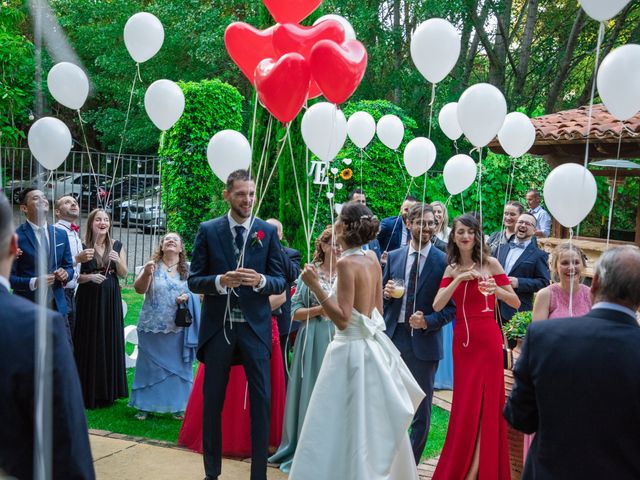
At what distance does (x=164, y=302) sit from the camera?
6262 mm

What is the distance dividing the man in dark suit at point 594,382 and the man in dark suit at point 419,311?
225 centimetres

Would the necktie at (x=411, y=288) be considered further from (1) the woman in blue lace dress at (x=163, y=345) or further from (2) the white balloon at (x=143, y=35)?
(2) the white balloon at (x=143, y=35)

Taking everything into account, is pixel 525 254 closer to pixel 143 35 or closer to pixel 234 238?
pixel 234 238

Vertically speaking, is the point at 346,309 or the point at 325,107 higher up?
the point at 325,107

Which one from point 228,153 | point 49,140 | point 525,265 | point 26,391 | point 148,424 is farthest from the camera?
point 525,265

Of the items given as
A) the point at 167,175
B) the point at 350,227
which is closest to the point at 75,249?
the point at 350,227

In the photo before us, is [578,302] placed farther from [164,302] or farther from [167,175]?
[167,175]

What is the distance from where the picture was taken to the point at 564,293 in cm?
444

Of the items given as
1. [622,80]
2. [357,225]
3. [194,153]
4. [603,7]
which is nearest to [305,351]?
[357,225]

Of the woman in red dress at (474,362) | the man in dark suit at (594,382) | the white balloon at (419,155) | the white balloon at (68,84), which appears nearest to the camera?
the man in dark suit at (594,382)

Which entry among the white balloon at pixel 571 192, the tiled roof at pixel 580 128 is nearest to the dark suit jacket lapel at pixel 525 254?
the white balloon at pixel 571 192

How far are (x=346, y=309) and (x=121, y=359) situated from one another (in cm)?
321

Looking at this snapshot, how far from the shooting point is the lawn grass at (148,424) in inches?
227

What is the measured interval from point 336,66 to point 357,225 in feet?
3.15
